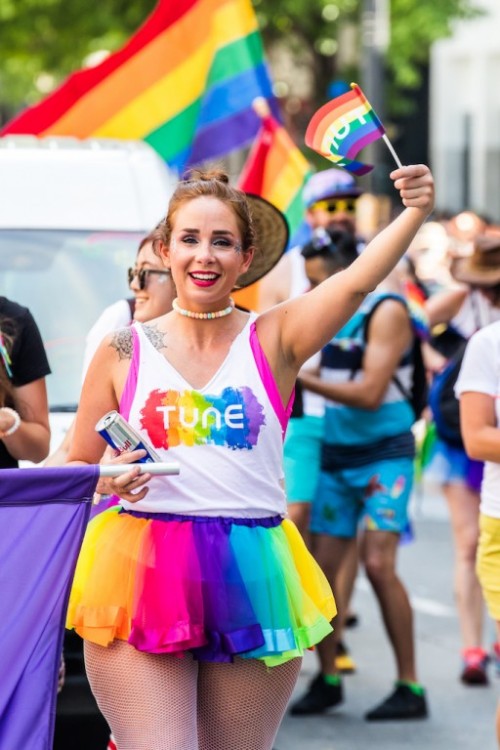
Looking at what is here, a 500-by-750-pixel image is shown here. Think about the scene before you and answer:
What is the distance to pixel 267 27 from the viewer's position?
22.7 m

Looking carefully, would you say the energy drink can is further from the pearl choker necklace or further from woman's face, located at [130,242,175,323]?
woman's face, located at [130,242,175,323]

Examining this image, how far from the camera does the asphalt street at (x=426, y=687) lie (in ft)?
21.1

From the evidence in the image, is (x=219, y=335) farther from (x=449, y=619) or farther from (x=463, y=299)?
(x=449, y=619)

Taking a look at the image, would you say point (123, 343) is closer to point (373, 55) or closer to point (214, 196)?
point (214, 196)

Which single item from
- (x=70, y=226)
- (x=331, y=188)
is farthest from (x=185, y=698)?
(x=331, y=188)

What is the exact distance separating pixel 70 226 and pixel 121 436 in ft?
9.57

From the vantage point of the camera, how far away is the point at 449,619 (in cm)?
867

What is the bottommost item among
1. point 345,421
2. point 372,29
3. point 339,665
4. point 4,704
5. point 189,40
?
point 339,665

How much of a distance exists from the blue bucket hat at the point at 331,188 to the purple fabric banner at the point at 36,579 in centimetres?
475

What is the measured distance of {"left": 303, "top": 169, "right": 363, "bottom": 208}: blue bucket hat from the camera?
823 centimetres

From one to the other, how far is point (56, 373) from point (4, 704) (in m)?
2.56

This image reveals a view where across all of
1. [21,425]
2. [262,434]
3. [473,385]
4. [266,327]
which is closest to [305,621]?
[262,434]

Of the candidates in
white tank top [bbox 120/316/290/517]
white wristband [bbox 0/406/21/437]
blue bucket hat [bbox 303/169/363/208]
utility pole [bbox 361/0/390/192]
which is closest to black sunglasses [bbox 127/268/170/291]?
white wristband [bbox 0/406/21/437]

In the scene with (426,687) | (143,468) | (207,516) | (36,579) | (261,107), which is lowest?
(426,687)
